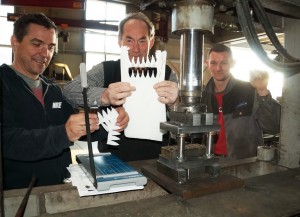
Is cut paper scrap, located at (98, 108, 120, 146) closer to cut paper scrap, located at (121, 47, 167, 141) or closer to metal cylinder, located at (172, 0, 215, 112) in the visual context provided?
cut paper scrap, located at (121, 47, 167, 141)

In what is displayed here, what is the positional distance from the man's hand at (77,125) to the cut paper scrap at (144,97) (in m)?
0.13

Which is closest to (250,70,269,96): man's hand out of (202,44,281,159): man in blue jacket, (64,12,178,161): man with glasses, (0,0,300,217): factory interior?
(0,0,300,217): factory interior

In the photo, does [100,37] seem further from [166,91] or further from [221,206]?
[221,206]

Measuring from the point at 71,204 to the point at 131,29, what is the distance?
0.84 metres

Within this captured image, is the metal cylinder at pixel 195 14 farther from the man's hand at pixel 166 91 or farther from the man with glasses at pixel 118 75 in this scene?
the man with glasses at pixel 118 75

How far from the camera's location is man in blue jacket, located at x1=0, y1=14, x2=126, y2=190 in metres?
0.92

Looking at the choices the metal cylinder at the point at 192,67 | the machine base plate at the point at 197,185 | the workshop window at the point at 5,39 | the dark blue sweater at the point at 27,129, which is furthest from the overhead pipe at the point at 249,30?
the workshop window at the point at 5,39

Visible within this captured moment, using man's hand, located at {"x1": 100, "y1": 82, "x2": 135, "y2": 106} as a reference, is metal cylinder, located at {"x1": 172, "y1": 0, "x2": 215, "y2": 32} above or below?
above

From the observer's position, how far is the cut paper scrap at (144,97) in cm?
87

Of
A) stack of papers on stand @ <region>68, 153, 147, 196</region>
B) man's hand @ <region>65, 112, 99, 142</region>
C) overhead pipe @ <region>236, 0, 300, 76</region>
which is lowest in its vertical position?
stack of papers on stand @ <region>68, 153, 147, 196</region>

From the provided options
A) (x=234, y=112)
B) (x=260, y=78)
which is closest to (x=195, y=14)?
(x=260, y=78)

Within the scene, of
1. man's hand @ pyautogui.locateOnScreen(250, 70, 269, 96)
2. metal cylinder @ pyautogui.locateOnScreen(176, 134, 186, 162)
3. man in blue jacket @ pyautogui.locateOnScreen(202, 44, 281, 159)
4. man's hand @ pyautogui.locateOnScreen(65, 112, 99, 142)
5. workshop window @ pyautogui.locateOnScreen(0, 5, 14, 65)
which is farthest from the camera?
workshop window @ pyautogui.locateOnScreen(0, 5, 14, 65)

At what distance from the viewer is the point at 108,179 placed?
689 mm

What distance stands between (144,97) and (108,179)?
1.05ft
